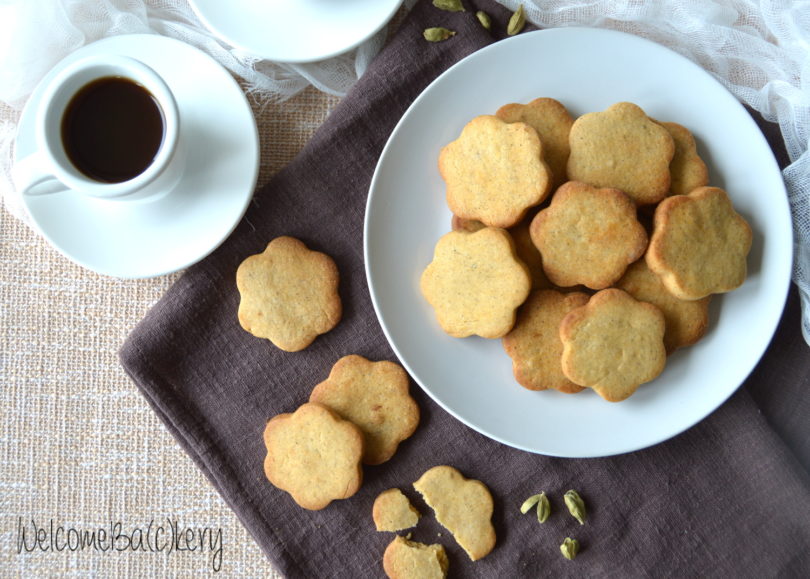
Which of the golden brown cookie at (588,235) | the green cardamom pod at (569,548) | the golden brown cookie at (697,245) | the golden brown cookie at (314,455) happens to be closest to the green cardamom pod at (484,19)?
the golden brown cookie at (588,235)

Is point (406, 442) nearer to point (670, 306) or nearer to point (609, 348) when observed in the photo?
point (609, 348)

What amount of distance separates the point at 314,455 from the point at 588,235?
0.70 m

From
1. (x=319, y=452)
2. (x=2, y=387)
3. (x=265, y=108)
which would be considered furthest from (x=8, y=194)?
(x=319, y=452)

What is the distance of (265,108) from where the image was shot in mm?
1598

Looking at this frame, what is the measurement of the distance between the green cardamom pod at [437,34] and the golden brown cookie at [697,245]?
0.56 meters

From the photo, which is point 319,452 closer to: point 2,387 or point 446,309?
point 446,309

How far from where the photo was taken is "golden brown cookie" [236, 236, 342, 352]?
1503mm

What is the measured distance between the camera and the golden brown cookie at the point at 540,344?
4.60ft

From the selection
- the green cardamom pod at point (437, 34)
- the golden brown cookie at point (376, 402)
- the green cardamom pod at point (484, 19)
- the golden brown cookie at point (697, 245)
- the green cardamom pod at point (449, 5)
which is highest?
the green cardamom pod at point (449, 5)

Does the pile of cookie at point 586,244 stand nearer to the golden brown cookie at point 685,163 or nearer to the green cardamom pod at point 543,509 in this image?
the golden brown cookie at point 685,163

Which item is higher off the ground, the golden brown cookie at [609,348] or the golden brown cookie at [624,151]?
the golden brown cookie at [624,151]

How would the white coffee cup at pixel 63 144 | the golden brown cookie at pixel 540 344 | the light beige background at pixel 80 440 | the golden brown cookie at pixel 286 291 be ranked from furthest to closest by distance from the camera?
the light beige background at pixel 80 440, the golden brown cookie at pixel 286 291, the golden brown cookie at pixel 540 344, the white coffee cup at pixel 63 144

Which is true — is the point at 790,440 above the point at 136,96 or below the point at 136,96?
below

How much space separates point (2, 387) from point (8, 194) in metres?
0.43
